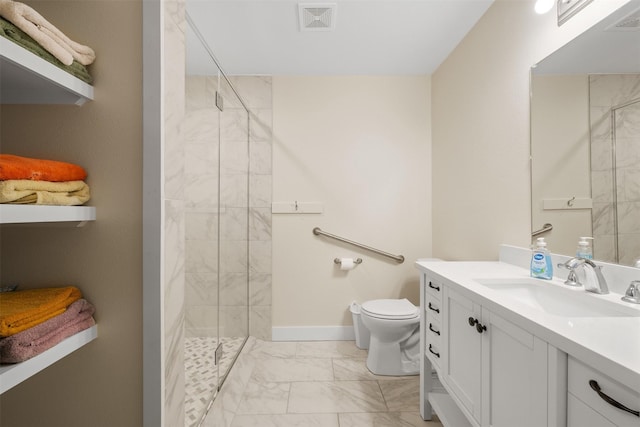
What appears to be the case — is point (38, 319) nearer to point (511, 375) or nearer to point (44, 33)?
point (44, 33)

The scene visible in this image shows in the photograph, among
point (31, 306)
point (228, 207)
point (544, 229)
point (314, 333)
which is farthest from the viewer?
point (314, 333)

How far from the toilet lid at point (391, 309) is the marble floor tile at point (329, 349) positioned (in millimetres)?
477

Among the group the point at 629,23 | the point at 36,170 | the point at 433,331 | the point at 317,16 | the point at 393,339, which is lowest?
the point at 393,339

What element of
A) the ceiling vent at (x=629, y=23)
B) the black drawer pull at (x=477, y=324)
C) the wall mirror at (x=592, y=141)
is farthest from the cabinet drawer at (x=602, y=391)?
the ceiling vent at (x=629, y=23)

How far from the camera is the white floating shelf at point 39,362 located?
578mm

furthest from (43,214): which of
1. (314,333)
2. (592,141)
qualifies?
(314,333)

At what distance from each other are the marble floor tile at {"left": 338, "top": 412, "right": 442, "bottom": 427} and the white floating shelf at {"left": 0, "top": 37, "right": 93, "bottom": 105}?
6.09 ft

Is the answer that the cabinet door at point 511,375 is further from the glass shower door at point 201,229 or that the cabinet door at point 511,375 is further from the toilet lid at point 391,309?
A: the glass shower door at point 201,229

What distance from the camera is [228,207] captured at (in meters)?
1.97

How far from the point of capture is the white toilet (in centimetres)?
200

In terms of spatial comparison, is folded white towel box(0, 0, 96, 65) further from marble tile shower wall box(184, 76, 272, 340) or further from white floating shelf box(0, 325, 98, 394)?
white floating shelf box(0, 325, 98, 394)

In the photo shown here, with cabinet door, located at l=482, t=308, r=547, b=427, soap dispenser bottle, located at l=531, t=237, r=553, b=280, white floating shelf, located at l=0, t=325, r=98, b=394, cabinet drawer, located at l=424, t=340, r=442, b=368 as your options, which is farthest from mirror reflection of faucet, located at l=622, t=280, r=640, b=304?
white floating shelf, located at l=0, t=325, r=98, b=394

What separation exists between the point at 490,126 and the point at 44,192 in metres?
2.09

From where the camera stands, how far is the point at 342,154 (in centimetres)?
267
